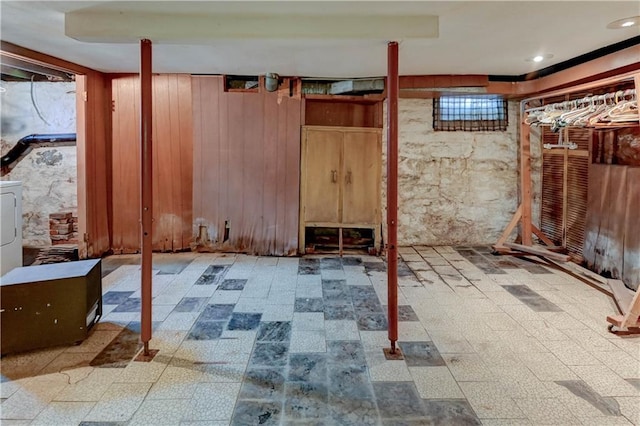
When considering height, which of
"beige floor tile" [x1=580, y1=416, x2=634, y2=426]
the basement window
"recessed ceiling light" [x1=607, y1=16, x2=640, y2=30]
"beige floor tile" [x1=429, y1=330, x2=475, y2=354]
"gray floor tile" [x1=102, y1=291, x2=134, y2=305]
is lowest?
"beige floor tile" [x1=580, y1=416, x2=634, y2=426]

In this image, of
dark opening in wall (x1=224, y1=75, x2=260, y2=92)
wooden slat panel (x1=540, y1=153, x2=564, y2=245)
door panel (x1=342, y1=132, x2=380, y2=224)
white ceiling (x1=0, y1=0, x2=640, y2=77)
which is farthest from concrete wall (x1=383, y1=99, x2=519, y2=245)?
dark opening in wall (x1=224, y1=75, x2=260, y2=92)

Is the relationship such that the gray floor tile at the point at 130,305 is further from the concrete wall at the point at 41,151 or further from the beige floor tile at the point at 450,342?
the concrete wall at the point at 41,151

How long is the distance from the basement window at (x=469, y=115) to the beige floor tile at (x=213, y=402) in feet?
14.7

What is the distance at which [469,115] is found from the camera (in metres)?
5.65

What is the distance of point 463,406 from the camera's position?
2.13 m

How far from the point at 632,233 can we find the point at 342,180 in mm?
3047

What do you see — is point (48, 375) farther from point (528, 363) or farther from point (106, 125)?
point (106, 125)

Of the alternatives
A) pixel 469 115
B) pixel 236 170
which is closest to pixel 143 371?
pixel 236 170

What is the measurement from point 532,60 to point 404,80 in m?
1.37

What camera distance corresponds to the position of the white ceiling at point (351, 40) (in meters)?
2.53

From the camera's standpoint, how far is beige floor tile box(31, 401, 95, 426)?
1995 millimetres

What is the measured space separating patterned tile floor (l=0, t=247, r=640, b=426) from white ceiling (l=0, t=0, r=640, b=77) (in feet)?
6.62

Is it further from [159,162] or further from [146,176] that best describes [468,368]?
[159,162]

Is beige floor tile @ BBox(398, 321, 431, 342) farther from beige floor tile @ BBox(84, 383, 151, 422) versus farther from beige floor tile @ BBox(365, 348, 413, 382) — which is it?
beige floor tile @ BBox(84, 383, 151, 422)
